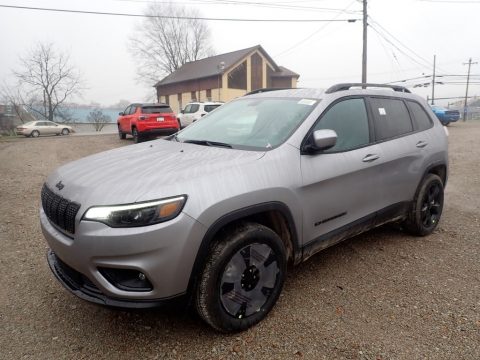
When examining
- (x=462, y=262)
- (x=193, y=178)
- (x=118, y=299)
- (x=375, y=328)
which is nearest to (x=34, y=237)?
(x=118, y=299)

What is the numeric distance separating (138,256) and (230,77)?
36625 mm

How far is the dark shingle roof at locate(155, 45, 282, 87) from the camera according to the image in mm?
36894

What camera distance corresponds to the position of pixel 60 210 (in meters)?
2.29

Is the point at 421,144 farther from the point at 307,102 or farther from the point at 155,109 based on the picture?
the point at 155,109

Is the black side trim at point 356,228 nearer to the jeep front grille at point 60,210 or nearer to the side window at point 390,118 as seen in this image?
the side window at point 390,118

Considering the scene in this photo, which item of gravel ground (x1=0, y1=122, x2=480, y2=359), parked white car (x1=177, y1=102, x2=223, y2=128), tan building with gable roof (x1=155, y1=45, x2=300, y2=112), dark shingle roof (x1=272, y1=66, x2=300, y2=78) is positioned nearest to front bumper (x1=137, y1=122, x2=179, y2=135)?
parked white car (x1=177, y1=102, x2=223, y2=128)

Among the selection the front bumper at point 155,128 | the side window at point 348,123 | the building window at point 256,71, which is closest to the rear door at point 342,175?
the side window at point 348,123

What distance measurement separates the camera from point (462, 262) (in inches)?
140

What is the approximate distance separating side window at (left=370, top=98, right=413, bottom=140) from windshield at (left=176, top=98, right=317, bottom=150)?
0.85 metres

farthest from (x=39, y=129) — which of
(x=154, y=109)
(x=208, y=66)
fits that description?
(x=154, y=109)

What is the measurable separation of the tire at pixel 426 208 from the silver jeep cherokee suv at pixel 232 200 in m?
0.23

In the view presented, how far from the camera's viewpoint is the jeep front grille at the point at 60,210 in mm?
2172

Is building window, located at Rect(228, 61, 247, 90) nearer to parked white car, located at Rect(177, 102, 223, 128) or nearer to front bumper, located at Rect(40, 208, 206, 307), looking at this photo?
parked white car, located at Rect(177, 102, 223, 128)

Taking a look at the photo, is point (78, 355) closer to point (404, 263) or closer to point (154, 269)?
point (154, 269)
